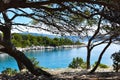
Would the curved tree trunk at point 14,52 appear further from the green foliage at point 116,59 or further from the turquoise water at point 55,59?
the turquoise water at point 55,59

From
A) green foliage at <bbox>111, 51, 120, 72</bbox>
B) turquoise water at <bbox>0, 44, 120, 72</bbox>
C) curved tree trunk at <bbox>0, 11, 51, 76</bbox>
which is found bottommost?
turquoise water at <bbox>0, 44, 120, 72</bbox>

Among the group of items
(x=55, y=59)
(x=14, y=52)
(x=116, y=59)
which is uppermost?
(x=14, y=52)

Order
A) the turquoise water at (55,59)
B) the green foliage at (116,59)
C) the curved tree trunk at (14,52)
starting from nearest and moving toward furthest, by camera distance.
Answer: the curved tree trunk at (14,52), the green foliage at (116,59), the turquoise water at (55,59)

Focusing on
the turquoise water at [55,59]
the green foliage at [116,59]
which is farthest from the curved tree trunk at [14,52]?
the turquoise water at [55,59]

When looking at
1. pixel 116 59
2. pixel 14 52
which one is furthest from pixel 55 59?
pixel 14 52

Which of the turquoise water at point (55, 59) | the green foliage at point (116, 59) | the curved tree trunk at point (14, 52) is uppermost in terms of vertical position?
the curved tree trunk at point (14, 52)

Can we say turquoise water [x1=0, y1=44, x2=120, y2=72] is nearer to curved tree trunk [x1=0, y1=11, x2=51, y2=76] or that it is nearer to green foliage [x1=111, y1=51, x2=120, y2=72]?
green foliage [x1=111, y1=51, x2=120, y2=72]

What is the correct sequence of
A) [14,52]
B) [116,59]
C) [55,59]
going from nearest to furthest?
[14,52] → [116,59] → [55,59]

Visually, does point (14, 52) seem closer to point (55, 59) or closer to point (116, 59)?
point (116, 59)

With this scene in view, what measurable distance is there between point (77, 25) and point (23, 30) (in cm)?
124

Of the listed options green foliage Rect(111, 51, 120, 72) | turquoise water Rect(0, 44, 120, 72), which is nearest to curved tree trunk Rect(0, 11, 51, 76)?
green foliage Rect(111, 51, 120, 72)

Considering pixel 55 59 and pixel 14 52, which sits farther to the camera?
pixel 55 59

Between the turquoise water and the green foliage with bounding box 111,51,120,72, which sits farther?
the turquoise water

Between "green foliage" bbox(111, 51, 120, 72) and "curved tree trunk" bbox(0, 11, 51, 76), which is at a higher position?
"curved tree trunk" bbox(0, 11, 51, 76)
